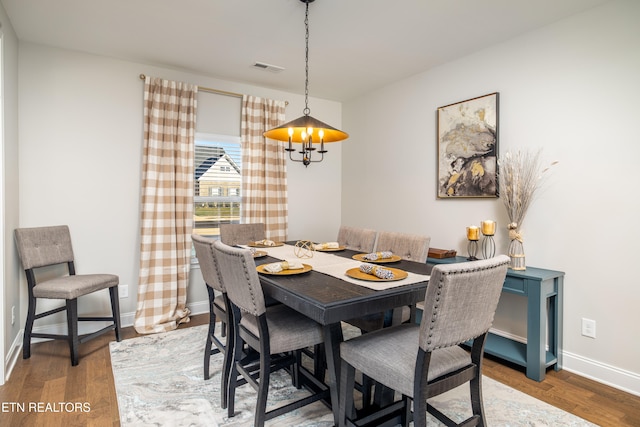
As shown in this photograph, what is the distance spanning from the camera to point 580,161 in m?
2.54

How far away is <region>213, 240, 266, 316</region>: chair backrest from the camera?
1.69 meters

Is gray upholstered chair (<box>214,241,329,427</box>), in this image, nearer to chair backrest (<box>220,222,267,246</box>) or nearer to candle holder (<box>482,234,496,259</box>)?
chair backrest (<box>220,222,267,246</box>)

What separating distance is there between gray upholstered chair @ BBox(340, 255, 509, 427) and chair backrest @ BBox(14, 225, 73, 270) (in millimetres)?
2634

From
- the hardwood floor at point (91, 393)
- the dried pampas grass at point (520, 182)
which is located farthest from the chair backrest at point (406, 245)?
the hardwood floor at point (91, 393)

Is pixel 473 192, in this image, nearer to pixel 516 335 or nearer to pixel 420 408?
pixel 516 335

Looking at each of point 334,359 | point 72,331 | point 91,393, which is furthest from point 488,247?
point 72,331

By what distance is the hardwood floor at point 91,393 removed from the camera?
6.53 feet

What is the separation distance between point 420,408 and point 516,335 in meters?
2.08

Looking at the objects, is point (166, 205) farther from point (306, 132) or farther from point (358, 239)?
point (358, 239)

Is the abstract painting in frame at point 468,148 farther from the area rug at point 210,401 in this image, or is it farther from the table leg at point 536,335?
the area rug at point 210,401

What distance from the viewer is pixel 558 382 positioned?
7.97 feet

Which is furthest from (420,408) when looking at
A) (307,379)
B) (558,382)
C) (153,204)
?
(153,204)

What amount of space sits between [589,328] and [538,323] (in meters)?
0.42

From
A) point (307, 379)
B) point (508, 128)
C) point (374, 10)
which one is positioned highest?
point (374, 10)
